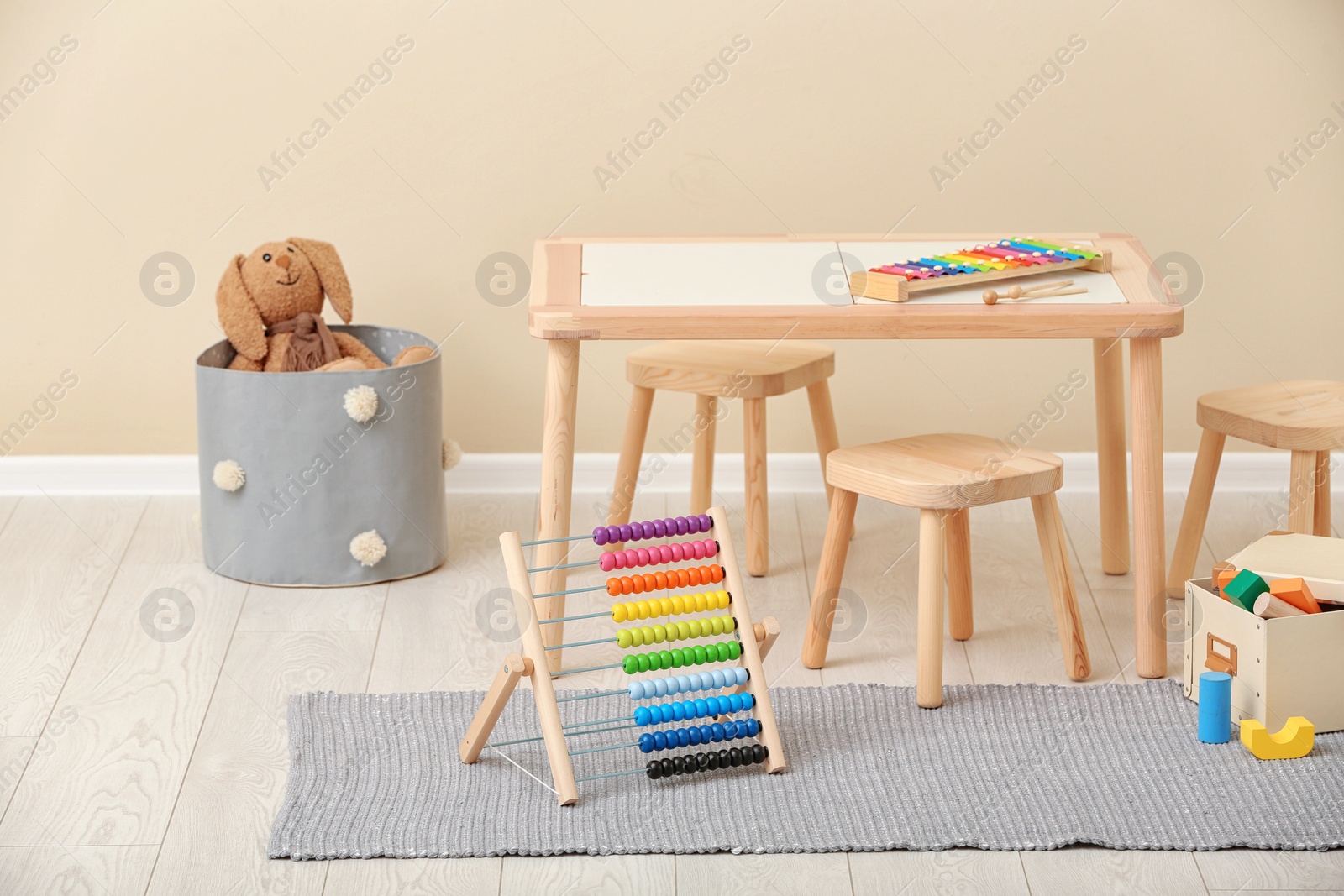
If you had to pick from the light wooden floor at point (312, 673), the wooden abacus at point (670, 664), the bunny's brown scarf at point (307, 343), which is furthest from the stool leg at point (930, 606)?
the bunny's brown scarf at point (307, 343)

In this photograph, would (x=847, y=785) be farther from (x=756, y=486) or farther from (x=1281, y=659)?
(x=756, y=486)

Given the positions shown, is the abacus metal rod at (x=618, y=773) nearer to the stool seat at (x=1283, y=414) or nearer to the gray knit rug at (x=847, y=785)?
the gray knit rug at (x=847, y=785)

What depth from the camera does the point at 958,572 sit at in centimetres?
240

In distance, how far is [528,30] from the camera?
2982 millimetres

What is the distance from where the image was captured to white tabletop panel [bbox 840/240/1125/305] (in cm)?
220

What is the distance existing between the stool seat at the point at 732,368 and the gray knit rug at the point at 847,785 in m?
0.61

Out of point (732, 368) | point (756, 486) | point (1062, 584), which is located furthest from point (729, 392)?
point (1062, 584)

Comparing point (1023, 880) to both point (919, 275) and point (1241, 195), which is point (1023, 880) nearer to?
point (919, 275)

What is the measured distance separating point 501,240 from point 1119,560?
1.45 metres

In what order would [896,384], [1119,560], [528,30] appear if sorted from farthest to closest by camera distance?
[896,384] → [528,30] → [1119,560]

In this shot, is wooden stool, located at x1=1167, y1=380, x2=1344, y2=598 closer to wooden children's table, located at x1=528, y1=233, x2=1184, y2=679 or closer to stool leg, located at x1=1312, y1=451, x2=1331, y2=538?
stool leg, located at x1=1312, y1=451, x2=1331, y2=538

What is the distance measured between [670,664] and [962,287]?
78 cm

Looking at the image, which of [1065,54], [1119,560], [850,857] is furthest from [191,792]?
[1065,54]

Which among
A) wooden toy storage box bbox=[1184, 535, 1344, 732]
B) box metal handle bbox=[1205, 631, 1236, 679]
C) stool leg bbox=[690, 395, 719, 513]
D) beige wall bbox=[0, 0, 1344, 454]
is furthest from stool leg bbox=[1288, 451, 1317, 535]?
stool leg bbox=[690, 395, 719, 513]
